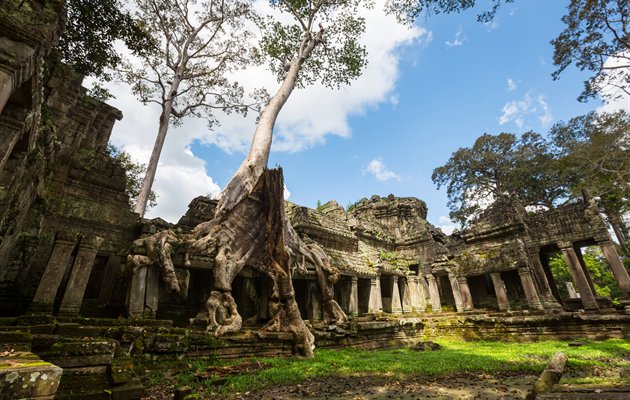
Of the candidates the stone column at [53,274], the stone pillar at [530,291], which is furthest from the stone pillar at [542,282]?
the stone column at [53,274]

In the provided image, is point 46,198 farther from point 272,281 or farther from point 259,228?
point 272,281

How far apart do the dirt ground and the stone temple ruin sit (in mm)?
1817

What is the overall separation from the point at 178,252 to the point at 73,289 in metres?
2.15

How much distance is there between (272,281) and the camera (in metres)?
9.05

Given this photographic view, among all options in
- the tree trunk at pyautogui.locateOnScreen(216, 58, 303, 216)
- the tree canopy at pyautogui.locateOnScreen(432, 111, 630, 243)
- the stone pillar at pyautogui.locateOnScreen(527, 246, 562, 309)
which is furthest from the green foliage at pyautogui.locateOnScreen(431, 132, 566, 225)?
the tree trunk at pyautogui.locateOnScreen(216, 58, 303, 216)

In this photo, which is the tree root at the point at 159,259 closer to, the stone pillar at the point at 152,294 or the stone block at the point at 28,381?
the stone pillar at the point at 152,294

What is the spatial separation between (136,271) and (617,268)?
61.3ft

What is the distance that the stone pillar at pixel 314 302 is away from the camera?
10523 millimetres

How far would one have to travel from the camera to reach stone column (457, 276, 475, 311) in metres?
14.1


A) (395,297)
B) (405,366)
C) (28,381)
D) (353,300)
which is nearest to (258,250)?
(405,366)

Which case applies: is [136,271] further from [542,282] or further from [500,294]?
[542,282]

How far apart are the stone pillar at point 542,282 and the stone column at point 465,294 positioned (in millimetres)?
A: 2957

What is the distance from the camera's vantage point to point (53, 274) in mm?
6016

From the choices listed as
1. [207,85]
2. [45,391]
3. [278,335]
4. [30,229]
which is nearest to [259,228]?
[278,335]
